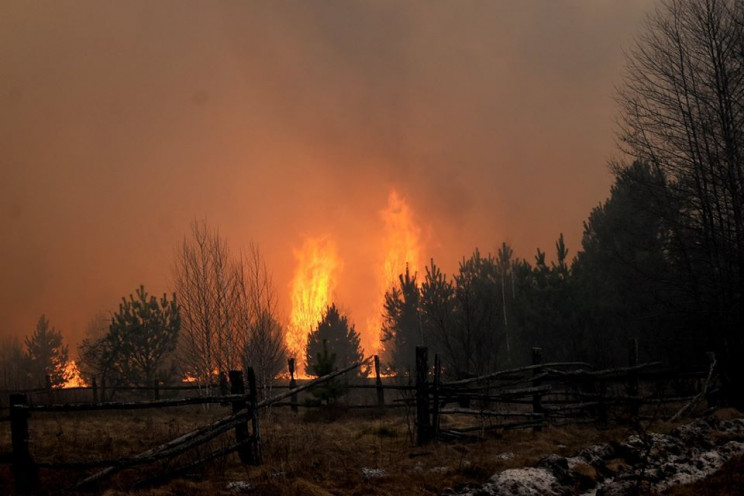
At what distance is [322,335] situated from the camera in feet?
134

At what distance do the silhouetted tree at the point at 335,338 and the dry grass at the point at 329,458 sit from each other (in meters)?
25.2

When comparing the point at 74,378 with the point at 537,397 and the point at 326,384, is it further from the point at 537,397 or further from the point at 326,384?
the point at 537,397

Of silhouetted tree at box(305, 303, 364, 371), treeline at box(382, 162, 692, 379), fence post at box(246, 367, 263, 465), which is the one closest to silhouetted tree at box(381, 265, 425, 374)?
silhouetted tree at box(305, 303, 364, 371)

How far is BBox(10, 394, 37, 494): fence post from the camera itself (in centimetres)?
628

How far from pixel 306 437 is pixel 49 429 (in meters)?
6.19

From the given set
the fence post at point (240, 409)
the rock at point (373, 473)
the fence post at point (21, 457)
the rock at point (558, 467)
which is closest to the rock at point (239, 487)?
the fence post at point (240, 409)

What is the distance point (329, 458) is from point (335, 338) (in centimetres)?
3516

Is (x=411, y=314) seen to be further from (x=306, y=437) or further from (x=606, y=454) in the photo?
(x=606, y=454)

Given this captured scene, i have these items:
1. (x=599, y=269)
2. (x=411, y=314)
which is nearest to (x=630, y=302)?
(x=599, y=269)

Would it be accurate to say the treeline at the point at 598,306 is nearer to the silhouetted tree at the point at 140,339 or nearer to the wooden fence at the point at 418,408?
the wooden fence at the point at 418,408

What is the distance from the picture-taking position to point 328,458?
27.8 ft

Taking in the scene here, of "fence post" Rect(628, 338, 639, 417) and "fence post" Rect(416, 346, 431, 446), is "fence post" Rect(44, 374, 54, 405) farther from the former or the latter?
"fence post" Rect(628, 338, 639, 417)

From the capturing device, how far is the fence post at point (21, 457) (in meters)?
6.28

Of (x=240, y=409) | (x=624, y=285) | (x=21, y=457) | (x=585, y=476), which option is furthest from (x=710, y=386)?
(x=21, y=457)
